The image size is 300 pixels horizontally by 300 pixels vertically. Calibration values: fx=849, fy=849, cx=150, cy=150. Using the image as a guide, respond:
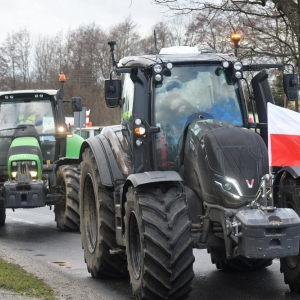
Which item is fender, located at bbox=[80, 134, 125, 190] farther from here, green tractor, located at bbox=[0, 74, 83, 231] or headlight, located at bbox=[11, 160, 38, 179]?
headlight, located at bbox=[11, 160, 38, 179]

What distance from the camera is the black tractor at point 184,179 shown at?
7.52 meters

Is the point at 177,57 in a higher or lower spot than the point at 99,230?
higher

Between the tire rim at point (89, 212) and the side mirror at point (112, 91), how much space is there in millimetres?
1338

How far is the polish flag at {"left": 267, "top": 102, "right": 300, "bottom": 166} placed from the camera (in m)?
7.52

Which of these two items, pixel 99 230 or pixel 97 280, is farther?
pixel 97 280

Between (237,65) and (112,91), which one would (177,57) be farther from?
(112,91)

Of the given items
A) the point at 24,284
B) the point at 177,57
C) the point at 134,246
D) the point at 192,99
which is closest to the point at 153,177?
the point at 134,246

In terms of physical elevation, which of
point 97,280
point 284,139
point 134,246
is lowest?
point 97,280

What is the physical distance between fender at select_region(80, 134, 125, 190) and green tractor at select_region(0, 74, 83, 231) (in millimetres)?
4786

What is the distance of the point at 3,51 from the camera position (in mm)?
73125

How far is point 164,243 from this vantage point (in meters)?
7.54

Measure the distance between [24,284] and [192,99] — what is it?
8.46 feet

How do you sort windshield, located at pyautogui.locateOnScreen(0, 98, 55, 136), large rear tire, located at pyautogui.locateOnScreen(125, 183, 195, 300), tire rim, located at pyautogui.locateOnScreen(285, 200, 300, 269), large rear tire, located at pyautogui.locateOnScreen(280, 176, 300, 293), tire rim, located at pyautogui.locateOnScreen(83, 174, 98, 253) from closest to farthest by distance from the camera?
large rear tire, located at pyautogui.locateOnScreen(125, 183, 195, 300), large rear tire, located at pyautogui.locateOnScreen(280, 176, 300, 293), tire rim, located at pyautogui.locateOnScreen(285, 200, 300, 269), tire rim, located at pyautogui.locateOnScreen(83, 174, 98, 253), windshield, located at pyautogui.locateOnScreen(0, 98, 55, 136)

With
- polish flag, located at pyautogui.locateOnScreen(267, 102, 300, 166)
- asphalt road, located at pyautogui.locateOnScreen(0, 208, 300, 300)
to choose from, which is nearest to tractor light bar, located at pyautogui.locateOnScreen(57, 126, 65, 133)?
asphalt road, located at pyautogui.locateOnScreen(0, 208, 300, 300)
